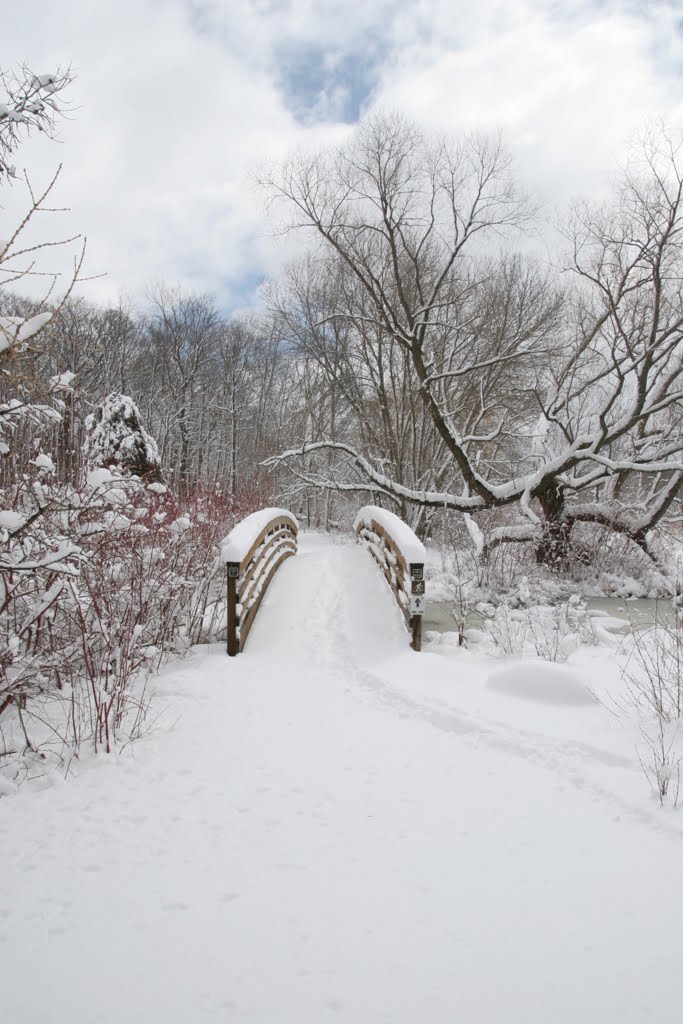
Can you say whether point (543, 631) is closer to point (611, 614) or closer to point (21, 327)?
point (611, 614)

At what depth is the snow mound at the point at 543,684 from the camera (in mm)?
4668

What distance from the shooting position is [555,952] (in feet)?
7.25

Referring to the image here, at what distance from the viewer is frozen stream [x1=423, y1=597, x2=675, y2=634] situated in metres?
8.43

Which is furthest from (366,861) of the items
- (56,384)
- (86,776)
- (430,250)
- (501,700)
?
(430,250)

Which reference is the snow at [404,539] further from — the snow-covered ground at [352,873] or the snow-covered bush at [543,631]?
the snow-covered ground at [352,873]

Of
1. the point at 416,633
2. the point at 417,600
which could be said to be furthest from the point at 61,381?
the point at 416,633

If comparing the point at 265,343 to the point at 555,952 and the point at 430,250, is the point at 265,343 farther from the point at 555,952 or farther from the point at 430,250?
the point at 555,952

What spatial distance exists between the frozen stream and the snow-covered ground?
3948mm

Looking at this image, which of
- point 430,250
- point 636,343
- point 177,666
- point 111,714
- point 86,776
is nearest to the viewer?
point 86,776

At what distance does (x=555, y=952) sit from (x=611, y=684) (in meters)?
3.31

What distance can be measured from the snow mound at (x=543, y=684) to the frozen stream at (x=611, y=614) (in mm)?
2727

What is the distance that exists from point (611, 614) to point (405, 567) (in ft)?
14.8

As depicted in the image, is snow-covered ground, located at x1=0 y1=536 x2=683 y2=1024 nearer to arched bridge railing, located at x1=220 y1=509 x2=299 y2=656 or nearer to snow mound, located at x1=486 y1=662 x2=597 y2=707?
snow mound, located at x1=486 y1=662 x2=597 y2=707

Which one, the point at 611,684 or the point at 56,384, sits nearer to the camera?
the point at 56,384
